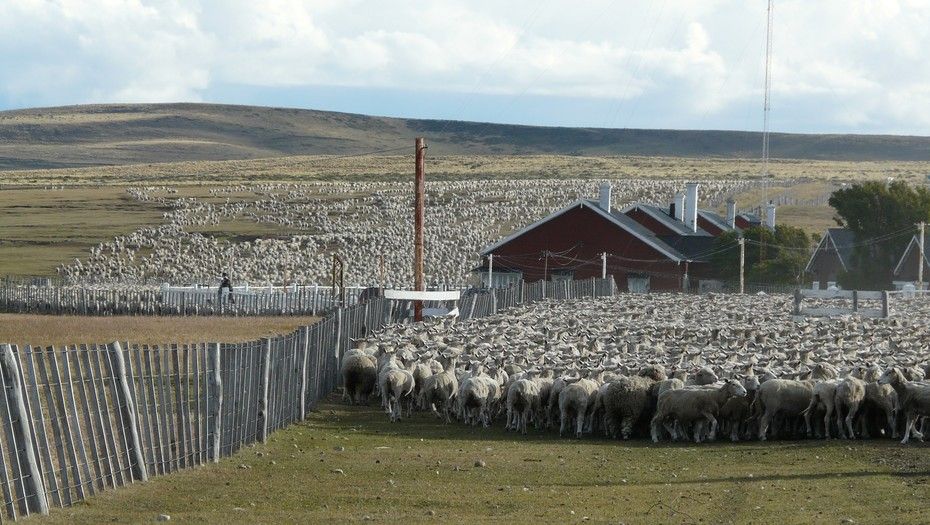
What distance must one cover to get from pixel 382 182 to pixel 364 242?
2426 inches

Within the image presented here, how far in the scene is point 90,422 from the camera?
568 inches

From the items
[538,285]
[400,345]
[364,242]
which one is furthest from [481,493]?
[364,242]

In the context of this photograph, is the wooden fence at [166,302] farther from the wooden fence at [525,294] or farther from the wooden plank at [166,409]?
the wooden plank at [166,409]

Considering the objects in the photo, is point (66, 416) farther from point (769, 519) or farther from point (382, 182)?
point (382, 182)

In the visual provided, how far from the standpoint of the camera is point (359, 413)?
83.5 feet

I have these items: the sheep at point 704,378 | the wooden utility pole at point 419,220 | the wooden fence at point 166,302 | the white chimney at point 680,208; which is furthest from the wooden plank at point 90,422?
the white chimney at point 680,208

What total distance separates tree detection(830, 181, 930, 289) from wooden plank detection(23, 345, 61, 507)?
67967 mm

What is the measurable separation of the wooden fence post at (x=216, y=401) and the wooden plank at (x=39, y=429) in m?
4.00

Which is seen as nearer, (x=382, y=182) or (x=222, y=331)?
(x=222, y=331)

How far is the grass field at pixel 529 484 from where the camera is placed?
1424 cm

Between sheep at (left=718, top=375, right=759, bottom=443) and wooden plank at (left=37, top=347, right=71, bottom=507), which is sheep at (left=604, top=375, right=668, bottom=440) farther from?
wooden plank at (left=37, top=347, right=71, bottom=507)

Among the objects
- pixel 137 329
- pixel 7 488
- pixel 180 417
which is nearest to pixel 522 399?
pixel 180 417

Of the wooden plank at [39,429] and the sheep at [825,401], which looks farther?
the sheep at [825,401]

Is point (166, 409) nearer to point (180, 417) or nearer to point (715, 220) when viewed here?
point (180, 417)
